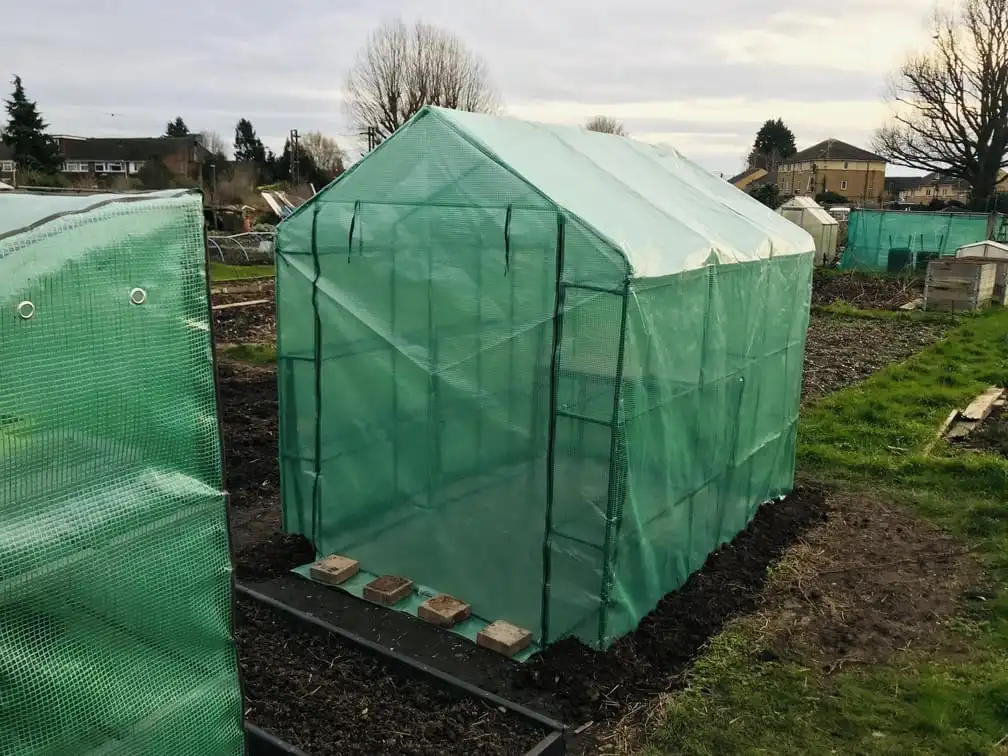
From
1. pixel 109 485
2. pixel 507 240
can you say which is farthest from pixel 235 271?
pixel 109 485

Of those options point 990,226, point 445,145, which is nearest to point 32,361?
point 445,145

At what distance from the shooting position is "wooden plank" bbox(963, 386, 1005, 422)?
9.82 metres

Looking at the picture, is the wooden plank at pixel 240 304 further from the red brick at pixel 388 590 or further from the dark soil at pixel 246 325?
the red brick at pixel 388 590

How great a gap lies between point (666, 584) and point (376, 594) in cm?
199

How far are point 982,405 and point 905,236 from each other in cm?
1734

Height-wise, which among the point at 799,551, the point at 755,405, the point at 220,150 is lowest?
the point at 799,551

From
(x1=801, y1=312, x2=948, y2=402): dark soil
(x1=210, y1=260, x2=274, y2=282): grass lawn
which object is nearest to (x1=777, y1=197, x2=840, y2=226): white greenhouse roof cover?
(x1=801, y1=312, x2=948, y2=402): dark soil

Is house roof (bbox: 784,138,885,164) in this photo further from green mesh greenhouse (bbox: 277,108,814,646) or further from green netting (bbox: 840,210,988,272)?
green mesh greenhouse (bbox: 277,108,814,646)

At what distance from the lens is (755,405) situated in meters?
6.56

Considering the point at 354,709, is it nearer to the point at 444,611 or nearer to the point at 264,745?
the point at 264,745

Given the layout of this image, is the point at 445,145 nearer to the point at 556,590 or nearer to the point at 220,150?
the point at 556,590

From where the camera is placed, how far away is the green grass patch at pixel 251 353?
502 inches

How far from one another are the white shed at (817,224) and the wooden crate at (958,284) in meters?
8.23

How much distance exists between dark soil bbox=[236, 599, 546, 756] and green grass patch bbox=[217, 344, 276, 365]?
27.5ft
